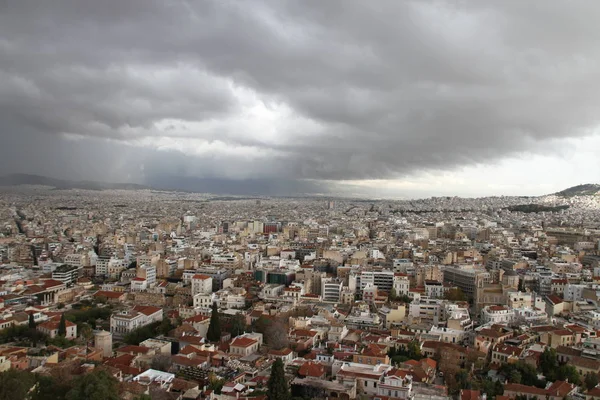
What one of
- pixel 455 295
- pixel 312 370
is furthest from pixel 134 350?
pixel 455 295

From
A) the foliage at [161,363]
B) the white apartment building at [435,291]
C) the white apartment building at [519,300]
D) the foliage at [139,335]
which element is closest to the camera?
the foliage at [161,363]

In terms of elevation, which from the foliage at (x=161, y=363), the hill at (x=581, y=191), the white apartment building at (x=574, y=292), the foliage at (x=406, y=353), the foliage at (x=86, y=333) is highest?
the hill at (x=581, y=191)

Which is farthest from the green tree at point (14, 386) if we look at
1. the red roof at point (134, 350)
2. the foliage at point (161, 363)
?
the red roof at point (134, 350)

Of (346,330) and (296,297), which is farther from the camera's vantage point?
(296,297)

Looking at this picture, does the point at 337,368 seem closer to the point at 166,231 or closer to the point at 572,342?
the point at 572,342

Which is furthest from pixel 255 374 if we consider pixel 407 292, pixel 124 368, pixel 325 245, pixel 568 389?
pixel 325 245

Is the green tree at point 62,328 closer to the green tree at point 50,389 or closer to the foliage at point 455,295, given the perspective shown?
the green tree at point 50,389

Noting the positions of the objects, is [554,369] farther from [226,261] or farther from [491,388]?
[226,261]
